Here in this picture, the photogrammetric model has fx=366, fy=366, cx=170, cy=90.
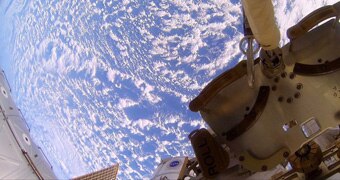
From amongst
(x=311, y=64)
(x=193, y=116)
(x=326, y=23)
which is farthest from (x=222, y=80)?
(x=193, y=116)

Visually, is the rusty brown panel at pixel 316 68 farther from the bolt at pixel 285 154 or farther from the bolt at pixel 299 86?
the bolt at pixel 285 154

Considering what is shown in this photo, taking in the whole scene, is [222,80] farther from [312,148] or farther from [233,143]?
[312,148]

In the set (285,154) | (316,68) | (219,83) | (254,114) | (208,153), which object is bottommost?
(285,154)

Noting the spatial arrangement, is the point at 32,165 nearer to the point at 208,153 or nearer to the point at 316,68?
the point at 208,153

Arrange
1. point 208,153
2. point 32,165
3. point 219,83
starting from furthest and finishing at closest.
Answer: point 32,165 → point 208,153 → point 219,83

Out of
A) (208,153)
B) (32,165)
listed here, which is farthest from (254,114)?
(32,165)

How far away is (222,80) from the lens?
3.21 m

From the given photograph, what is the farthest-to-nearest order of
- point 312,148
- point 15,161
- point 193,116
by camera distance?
point 193,116
point 15,161
point 312,148

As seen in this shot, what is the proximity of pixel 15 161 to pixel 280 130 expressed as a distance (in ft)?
14.8

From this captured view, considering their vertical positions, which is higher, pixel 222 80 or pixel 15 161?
pixel 222 80

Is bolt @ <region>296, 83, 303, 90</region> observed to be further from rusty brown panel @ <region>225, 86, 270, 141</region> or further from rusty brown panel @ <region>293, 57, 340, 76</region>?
rusty brown panel @ <region>225, 86, 270, 141</region>

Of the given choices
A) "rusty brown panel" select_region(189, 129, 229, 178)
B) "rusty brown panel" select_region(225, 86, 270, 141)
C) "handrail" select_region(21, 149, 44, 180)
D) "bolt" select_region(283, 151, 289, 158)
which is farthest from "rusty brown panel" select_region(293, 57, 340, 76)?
"handrail" select_region(21, 149, 44, 180)

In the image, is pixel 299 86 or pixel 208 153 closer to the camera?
pixel 299 86

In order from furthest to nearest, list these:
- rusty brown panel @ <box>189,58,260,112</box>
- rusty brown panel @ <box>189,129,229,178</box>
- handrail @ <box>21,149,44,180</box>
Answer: handrail @ <box>21,149,44,180</box> → rusty brown panel @ <box>189,129,229,178</box> → rusty brown panel @ <box>189,58,260,112</box>
